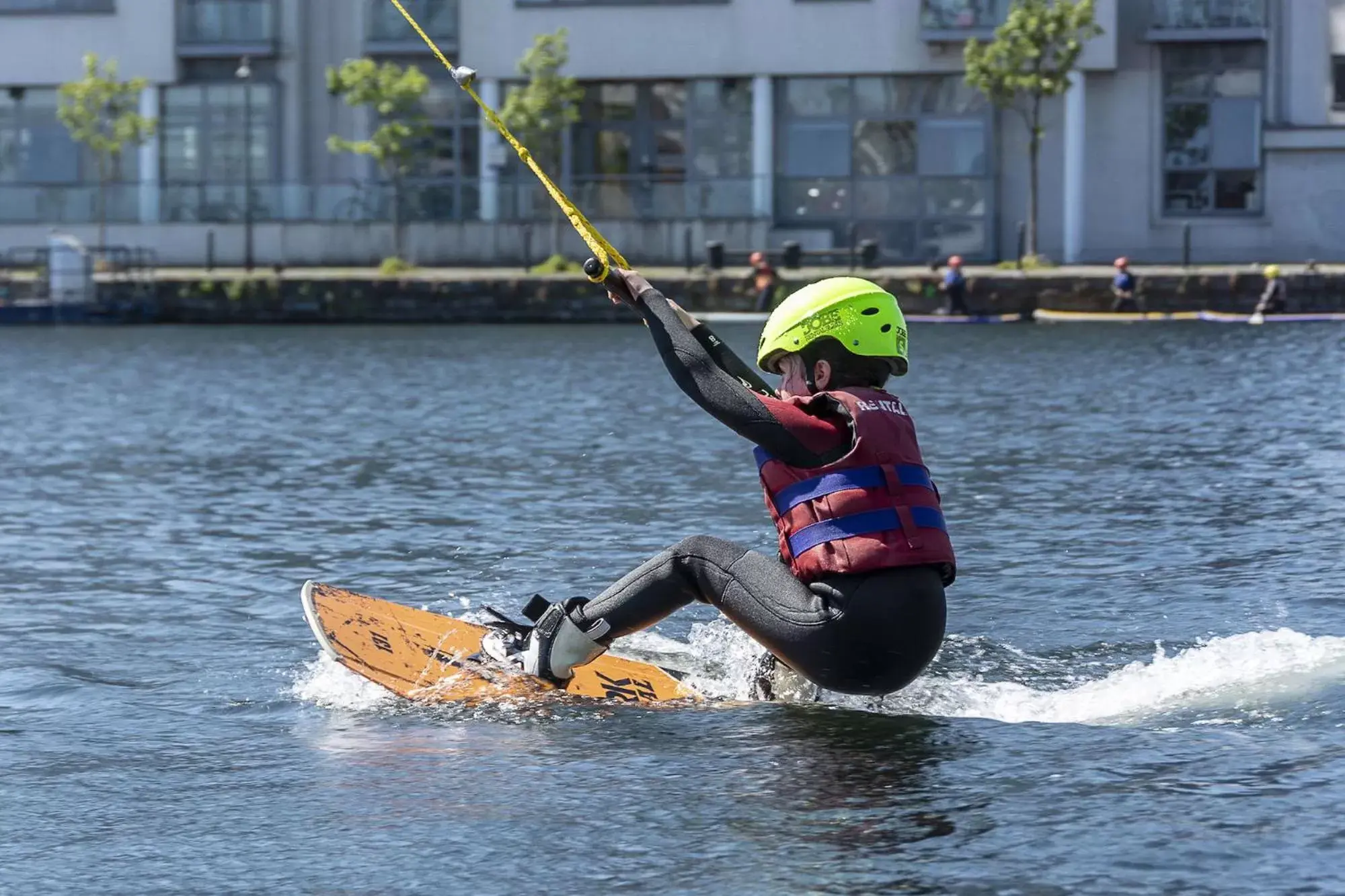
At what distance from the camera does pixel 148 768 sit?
7859mm

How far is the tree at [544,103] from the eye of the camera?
48.9 m

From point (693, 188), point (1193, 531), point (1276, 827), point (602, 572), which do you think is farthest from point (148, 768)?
point (693, 188)

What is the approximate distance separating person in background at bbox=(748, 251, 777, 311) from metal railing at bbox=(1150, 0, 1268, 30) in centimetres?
1341

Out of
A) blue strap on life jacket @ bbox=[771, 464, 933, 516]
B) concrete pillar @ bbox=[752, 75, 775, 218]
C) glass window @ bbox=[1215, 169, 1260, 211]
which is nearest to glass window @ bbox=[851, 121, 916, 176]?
concrete pillar @ bbox=[752, 75, 775, 218]


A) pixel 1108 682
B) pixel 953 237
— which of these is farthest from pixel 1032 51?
pixel 1108 682

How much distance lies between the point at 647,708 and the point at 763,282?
34769 millimetres

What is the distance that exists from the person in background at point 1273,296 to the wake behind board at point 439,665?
34.2 metres

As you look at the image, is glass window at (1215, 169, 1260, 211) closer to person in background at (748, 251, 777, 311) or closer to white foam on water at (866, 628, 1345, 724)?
person in background at (748, 251, 777, 311)

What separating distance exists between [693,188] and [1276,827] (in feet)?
144

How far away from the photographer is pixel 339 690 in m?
9.08

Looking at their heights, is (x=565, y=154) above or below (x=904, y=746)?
above

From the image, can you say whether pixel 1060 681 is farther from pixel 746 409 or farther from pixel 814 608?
pixel 746 409

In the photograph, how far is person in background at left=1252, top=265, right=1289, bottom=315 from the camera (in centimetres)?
4153

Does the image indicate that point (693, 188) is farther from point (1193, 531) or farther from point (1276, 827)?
point (1276, 827)
